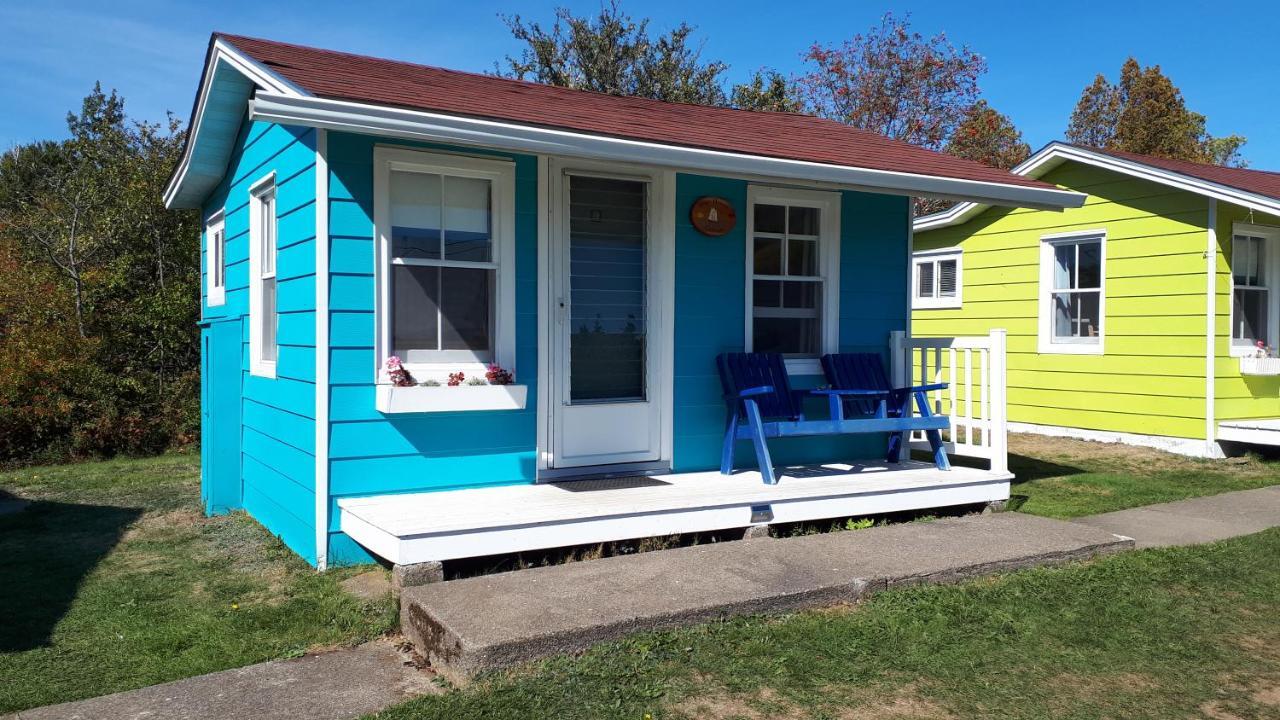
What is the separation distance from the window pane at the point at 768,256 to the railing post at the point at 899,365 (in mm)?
1089

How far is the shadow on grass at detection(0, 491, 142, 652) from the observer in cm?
427

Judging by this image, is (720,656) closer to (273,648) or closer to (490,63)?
(273,648)

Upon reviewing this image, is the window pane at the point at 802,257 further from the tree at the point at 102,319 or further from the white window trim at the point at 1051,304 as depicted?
the tree at the point at 102,319

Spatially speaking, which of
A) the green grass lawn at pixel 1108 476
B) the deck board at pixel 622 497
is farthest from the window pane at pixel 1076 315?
the deck board at pixel 622 497

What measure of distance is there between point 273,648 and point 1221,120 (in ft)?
109

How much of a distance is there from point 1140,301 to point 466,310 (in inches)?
300

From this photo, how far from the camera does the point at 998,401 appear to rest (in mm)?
6555

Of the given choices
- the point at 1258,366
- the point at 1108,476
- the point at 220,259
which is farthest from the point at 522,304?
the point at 1258,366

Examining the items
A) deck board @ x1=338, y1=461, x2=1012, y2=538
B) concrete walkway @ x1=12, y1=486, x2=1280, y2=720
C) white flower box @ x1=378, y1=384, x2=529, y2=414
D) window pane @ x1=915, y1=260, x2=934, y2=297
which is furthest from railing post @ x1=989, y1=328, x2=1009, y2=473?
window pane @ x1=915, y1=260, x2=934, y2=297

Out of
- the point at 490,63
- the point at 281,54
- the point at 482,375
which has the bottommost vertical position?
the point at 482,375

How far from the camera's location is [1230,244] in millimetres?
9492

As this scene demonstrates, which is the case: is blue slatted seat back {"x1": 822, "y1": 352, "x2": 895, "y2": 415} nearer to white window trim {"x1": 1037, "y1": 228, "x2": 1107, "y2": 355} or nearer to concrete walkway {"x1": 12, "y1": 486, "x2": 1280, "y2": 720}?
concrete walkway {"x1": 12, "y1": 486, "x2": 1280, "y2": 720}

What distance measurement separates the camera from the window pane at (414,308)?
5.34 meters

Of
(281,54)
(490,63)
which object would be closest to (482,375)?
(281,54)
